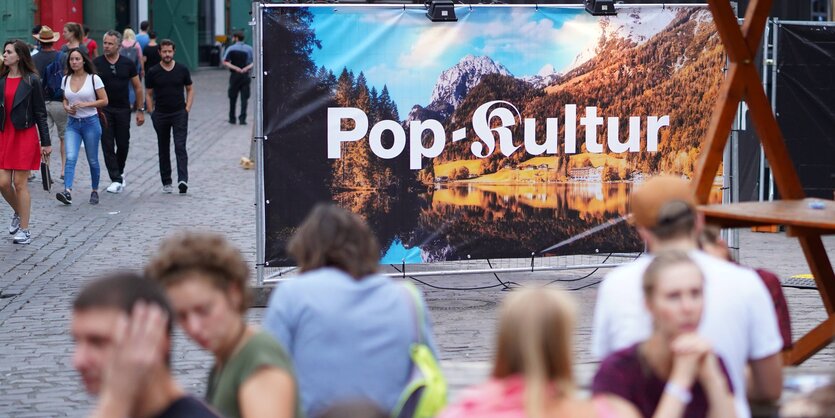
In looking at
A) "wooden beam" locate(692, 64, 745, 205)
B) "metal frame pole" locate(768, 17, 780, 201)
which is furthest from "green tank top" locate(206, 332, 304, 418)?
"metal frame pole" locate(768, 17, 780, 201)

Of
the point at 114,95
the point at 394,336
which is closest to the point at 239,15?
the point at 114,95

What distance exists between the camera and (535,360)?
10.8ft

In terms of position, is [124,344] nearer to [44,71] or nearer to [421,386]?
[421,386]

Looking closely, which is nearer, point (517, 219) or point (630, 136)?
point (517, 219)

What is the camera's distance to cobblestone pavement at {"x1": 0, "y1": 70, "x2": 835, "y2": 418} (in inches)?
320

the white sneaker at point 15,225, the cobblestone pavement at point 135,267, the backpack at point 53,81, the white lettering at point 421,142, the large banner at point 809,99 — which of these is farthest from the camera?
the backpack at point 53,81

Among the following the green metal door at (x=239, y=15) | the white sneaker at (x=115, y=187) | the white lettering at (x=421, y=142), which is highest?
the green metal door at (x=239, y=15)

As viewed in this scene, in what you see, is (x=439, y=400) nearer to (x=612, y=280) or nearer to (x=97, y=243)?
(x=612, y=280)

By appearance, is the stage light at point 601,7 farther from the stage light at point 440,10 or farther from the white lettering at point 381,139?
the white lettering at point 381,139

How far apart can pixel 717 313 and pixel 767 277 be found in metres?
1.23

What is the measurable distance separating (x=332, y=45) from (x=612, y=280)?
5.81m

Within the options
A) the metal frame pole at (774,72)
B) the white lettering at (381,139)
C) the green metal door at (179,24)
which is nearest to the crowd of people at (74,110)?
the white lettering at (381,139)

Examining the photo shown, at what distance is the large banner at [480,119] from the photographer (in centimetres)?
1013

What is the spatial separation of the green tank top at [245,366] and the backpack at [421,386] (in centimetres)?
64
